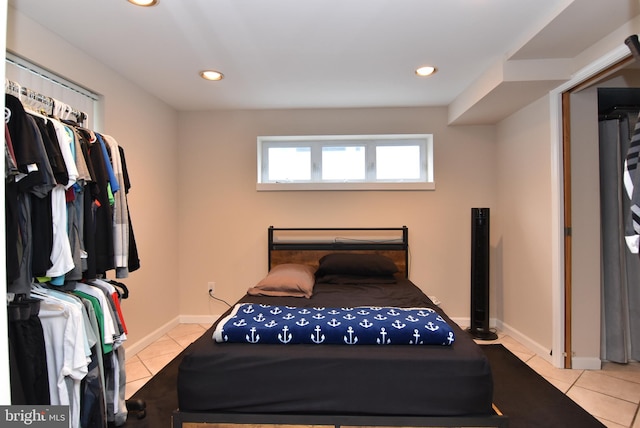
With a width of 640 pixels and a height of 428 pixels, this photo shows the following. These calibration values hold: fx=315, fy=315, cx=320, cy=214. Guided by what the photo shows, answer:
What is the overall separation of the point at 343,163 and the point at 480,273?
1755 mm

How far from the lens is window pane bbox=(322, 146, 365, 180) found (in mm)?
3477

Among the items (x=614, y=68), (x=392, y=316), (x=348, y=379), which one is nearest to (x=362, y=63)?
(x=614, y=68)

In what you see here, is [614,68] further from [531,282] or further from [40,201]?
[40,201]

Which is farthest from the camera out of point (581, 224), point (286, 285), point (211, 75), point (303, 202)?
point (303, 202)

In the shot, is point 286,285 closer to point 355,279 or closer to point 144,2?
point 355,279

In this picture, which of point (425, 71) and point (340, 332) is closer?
point (340, 332)

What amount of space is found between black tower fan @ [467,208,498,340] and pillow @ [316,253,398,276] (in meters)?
0.80

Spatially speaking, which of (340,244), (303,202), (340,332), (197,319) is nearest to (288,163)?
(303,202)

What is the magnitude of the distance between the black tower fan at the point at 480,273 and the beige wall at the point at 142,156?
117 inches

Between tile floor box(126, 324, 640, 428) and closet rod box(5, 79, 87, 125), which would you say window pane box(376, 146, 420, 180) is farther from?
closet rod box(5, 79, 87, 125)

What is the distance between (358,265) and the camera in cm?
281

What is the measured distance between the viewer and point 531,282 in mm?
2697

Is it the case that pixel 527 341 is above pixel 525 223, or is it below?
below

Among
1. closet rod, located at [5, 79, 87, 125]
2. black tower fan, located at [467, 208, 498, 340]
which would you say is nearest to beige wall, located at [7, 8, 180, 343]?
closet rod, located at [5, 79, 87, 125]
